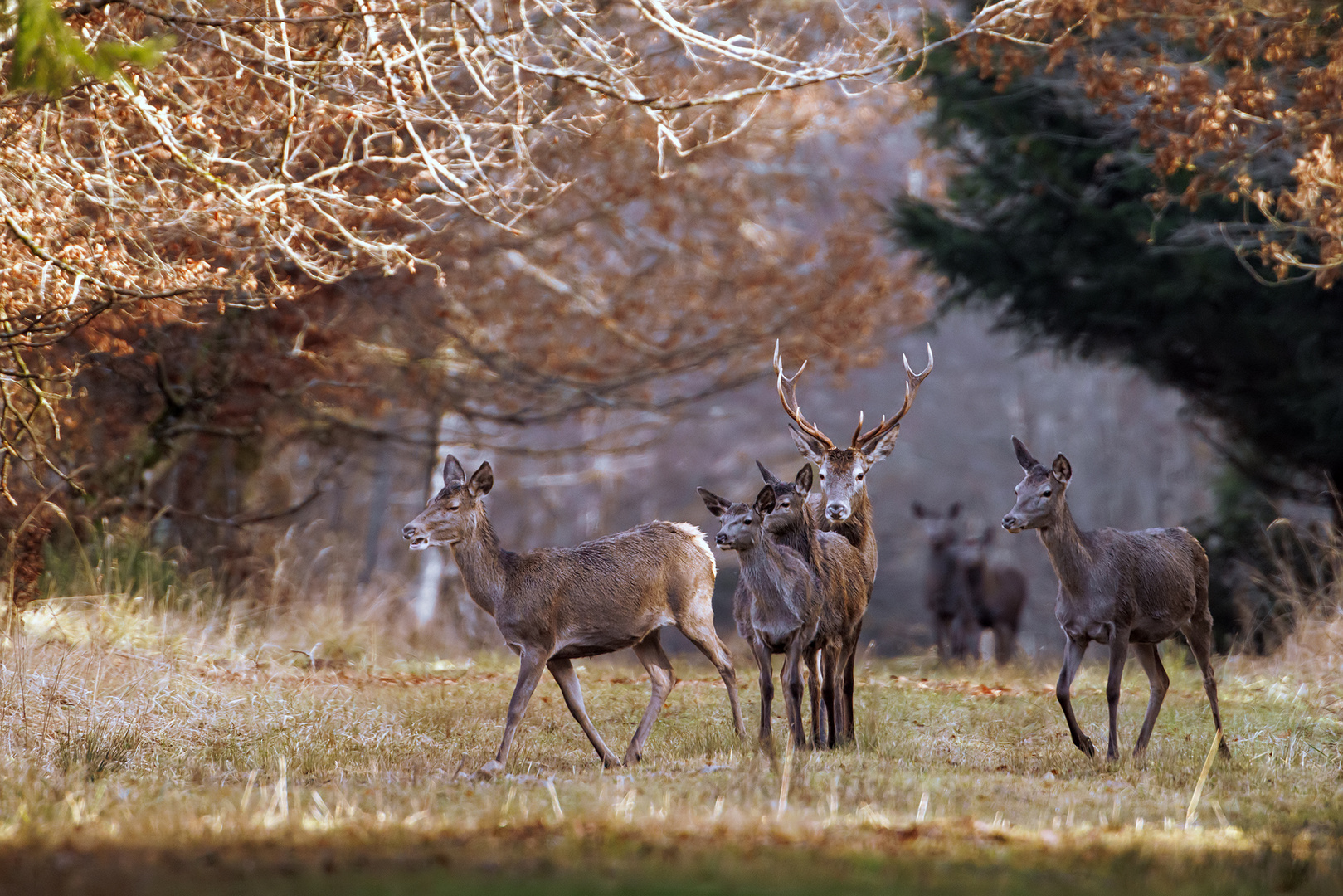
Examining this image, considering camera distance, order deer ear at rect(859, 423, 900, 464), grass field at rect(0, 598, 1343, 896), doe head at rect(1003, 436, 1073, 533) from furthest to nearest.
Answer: deer ear at rect(859, 423, 900, 464)
doe head at rect(1003, 436, 1073, 533)
grass field at rect(0, 598, 1343, 896)

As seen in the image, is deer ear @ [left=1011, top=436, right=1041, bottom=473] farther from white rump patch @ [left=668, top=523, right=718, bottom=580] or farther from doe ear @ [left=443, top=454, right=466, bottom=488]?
doe ear @ [left=443, top=454, right=466, bottom=488]

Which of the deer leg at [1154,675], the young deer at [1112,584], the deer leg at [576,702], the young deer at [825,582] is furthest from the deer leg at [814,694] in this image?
the deer leg at [1154,675]

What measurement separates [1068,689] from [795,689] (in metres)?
1.62

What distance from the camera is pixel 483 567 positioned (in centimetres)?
887

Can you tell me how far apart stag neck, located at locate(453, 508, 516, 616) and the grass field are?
96 centimetres

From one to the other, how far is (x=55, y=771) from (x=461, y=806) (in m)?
2.58

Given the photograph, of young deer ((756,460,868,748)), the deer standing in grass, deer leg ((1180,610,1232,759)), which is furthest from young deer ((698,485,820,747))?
deer leg ((1180,610,1232,759))

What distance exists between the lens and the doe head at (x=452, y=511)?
8.70m

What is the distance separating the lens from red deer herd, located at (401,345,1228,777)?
8.66 meters

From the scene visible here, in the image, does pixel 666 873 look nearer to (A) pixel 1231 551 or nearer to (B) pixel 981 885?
(B) pixel 981 885

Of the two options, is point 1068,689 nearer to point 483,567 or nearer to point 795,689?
point 795,689

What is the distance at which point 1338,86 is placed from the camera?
425 inches

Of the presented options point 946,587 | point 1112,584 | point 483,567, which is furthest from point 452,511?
point 946,587

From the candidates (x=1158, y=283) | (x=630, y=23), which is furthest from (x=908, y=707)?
(x=630, y=23)
